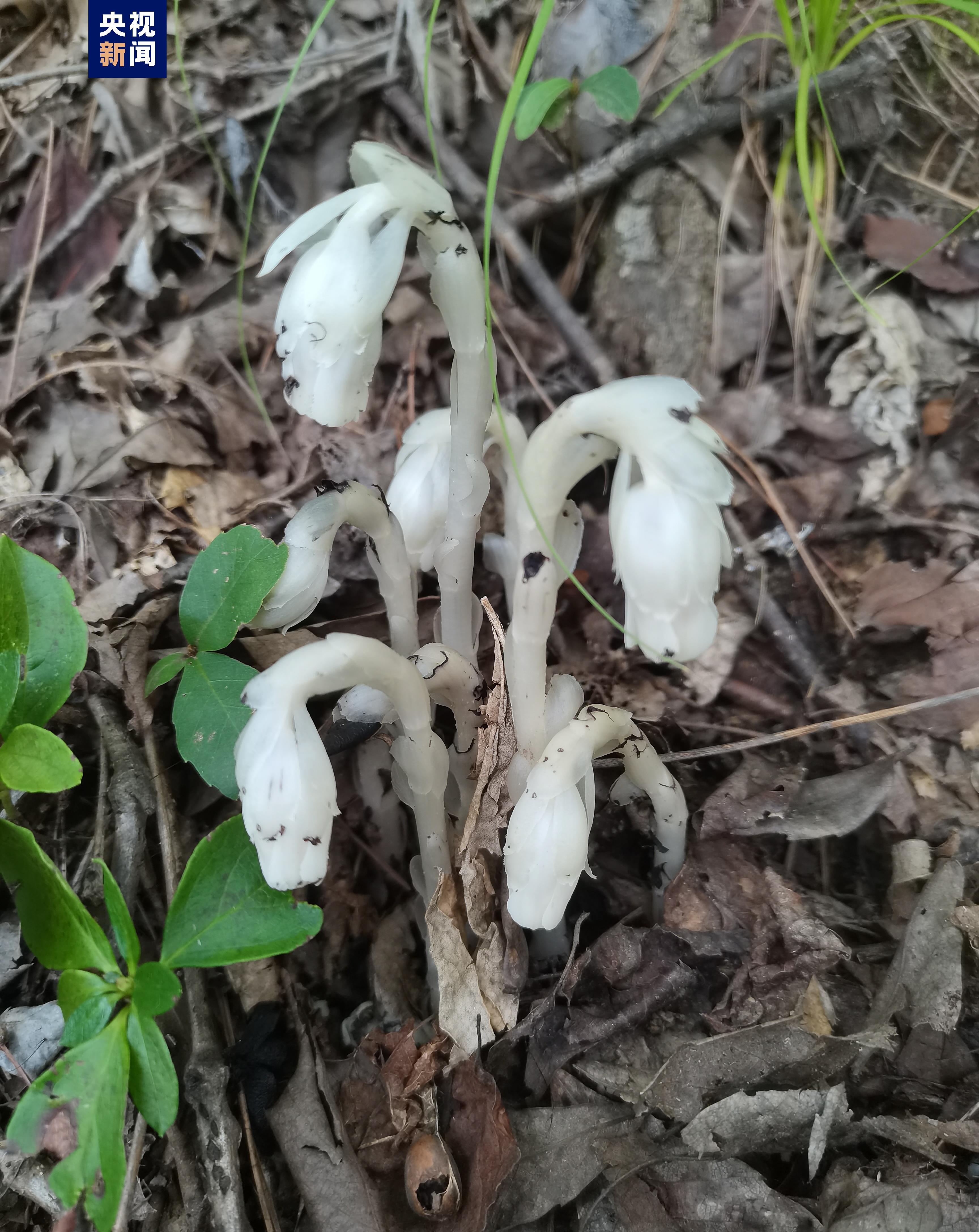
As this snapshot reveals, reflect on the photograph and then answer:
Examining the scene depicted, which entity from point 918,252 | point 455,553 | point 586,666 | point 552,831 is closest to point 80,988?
point 552,831

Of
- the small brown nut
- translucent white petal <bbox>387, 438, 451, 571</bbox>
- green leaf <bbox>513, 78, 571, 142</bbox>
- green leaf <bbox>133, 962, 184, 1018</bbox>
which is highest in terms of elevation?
green leaf <bbox>513, 78, 571, 142</bbox>

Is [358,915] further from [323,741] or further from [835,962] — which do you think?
[835,962]

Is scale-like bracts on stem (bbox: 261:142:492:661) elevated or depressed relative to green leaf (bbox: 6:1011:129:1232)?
elevated

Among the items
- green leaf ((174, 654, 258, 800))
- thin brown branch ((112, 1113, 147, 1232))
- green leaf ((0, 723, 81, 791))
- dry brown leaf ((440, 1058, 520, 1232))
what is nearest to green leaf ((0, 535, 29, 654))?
green leaf ((0, 723, 81, 791))

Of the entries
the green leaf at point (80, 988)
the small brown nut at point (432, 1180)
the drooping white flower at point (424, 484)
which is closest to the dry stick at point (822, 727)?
the drooping white flower at point (424, 484)

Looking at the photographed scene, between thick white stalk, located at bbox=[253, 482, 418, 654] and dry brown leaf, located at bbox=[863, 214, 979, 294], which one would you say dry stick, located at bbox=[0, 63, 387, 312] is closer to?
dry brown leaf, located at bbox=[863, 214, 979, 294]
